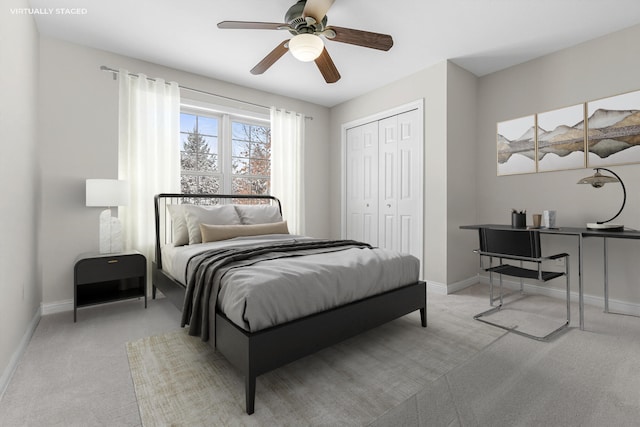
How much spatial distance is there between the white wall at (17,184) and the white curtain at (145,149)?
698mm

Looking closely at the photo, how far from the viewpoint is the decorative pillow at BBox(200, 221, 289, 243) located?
2.96 m

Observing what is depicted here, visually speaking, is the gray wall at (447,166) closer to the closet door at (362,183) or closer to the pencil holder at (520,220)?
the pencil holder at (520,220)

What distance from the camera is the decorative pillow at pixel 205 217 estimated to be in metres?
3.03

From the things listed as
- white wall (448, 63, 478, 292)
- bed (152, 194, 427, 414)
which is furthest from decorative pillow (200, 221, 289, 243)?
white wall (448, 63, 478, 292)

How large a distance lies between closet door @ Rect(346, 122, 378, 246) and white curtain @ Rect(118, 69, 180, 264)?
8.21 feet

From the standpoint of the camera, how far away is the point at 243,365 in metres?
1.50

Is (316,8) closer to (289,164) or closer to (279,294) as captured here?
(279,294)

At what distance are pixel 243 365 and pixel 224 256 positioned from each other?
0.80 metres

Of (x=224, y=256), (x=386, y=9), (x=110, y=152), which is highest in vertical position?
(x=386, y=9)

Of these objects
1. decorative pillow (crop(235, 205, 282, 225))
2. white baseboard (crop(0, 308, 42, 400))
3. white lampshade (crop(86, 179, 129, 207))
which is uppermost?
white lampshade (crop(86, 179, 129, 207))

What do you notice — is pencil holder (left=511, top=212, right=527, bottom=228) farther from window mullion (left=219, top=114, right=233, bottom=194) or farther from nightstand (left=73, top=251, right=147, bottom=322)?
nightstand (left=73, top=251, right=147, bottom=322)

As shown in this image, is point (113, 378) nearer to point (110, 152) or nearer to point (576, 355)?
point (110, 152)

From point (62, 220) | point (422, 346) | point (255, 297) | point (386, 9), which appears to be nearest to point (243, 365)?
point (255, 297)

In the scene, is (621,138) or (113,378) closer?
(113,378)
